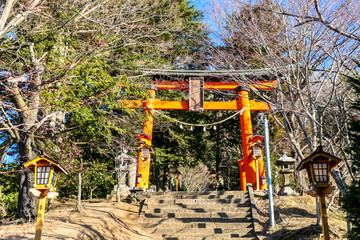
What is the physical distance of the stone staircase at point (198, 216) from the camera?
9180 mm

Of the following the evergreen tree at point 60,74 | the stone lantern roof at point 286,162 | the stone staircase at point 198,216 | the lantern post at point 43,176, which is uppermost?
the evergreen tree at point 60,74

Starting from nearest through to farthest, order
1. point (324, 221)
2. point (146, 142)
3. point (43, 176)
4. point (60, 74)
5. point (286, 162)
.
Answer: point (324, 221) < point (43, 176) < point (60, 74) < point (286, 162) < point (146, 142)

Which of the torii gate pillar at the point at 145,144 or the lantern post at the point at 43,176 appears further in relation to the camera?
the torii gate pillar at the point at 145,144

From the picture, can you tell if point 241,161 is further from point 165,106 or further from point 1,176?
point 1,176

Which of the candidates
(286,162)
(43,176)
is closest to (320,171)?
(43,176)

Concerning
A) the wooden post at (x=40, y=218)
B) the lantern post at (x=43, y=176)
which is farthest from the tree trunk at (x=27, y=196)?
the wooden post at (x=40, y=218)

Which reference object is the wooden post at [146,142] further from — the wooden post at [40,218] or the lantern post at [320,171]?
the lantern post at [320,171]

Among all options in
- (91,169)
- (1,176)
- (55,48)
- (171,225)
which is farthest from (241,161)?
(1,176)

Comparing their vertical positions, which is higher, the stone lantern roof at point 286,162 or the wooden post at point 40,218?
the stone lantern roof at point 286,162

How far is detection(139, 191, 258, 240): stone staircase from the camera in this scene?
918cm

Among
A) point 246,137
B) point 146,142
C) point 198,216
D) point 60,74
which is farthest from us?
point 246,137

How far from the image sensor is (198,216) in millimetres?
10188

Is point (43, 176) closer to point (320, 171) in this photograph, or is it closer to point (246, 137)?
point (320, 171)

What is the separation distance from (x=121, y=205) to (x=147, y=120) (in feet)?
12.2
